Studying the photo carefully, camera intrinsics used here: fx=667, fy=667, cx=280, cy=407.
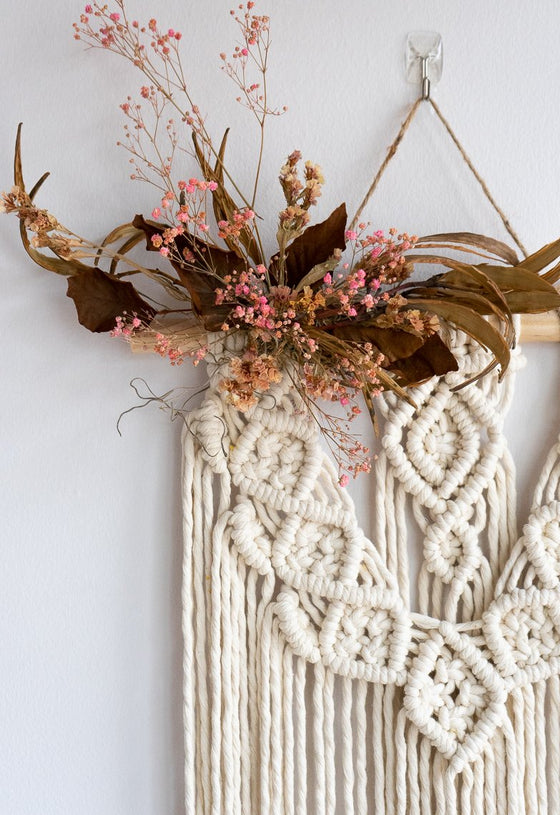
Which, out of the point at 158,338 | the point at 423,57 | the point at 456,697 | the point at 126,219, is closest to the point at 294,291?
the point at 158,338

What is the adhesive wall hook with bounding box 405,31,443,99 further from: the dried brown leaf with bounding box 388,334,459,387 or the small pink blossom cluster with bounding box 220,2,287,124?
the dried brown leaf with bounding box 388,334,459,387

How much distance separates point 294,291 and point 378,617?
426mm

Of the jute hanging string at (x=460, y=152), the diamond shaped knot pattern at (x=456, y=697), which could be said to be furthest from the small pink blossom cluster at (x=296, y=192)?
the diamond shaped knot pattern at (x=456, y=697)

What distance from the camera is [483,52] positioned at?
0.92 metres

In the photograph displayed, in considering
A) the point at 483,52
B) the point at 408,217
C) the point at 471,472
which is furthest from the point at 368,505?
the point at 483,52

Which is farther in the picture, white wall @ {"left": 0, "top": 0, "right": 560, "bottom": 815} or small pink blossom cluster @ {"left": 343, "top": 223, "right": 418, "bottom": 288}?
white wall @ {"left": 0, "top": 0, "right": 560, "bottom": 815}

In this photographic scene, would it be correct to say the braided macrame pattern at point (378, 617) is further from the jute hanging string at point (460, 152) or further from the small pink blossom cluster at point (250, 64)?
the small pink blossom cluster at point (250, 64)

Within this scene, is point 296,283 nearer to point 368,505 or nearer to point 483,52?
point 368,505

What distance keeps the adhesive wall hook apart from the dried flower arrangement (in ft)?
0.70

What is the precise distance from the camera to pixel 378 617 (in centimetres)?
85

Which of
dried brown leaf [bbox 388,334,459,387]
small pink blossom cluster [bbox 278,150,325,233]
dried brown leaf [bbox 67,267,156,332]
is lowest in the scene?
dried brown leaf [bbox 388,334,459,387]

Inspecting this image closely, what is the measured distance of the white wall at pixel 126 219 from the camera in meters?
0.91

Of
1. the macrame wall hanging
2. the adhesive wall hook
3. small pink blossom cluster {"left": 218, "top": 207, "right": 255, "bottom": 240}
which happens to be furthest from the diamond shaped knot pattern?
the adhesive wall hook

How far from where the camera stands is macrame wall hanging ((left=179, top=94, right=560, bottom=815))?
2.77ft
